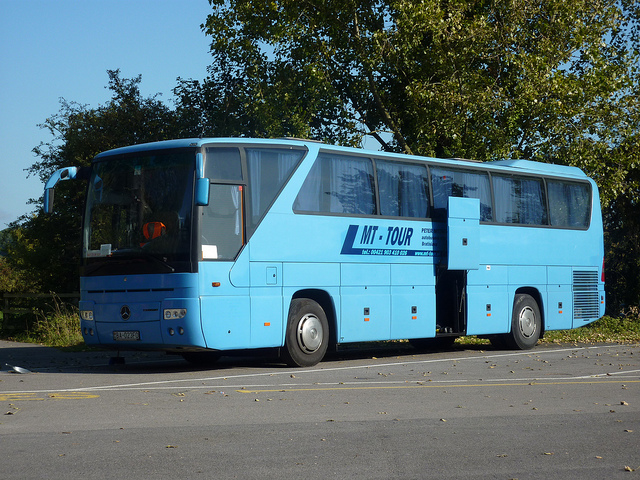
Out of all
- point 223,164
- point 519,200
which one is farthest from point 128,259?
point 519,200

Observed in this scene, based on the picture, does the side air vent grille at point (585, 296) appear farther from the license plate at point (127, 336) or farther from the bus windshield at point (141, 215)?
the license plate at point (127, 336)

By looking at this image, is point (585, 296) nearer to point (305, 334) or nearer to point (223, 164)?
point (305, 334)

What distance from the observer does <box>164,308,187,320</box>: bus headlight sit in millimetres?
13102

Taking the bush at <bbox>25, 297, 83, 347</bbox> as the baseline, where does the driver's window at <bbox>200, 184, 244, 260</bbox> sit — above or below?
above

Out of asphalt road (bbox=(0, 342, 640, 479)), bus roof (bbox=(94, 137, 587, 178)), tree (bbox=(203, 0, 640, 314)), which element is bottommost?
asphalt road (bbox=(0, 342, 640, 479))

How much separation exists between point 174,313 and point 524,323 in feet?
28.3

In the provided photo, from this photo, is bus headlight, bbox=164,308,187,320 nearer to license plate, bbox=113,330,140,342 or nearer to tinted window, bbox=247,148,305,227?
license plate, bbox=113,330,140,342

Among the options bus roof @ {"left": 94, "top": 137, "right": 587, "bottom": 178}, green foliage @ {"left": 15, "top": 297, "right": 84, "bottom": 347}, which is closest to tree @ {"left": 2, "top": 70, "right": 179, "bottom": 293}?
green foliage @ {"left": 15, "top": 297, "right": 84, "bottom": 347}

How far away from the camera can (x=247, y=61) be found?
26266mm

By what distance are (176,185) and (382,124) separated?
14195 mm

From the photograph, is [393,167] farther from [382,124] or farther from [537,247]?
[382,124]

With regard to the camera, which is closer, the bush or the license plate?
the license plate

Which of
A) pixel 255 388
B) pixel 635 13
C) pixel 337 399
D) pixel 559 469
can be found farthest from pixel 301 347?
pixel 635 13

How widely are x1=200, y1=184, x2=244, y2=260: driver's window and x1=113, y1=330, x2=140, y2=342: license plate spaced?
1575 mm
